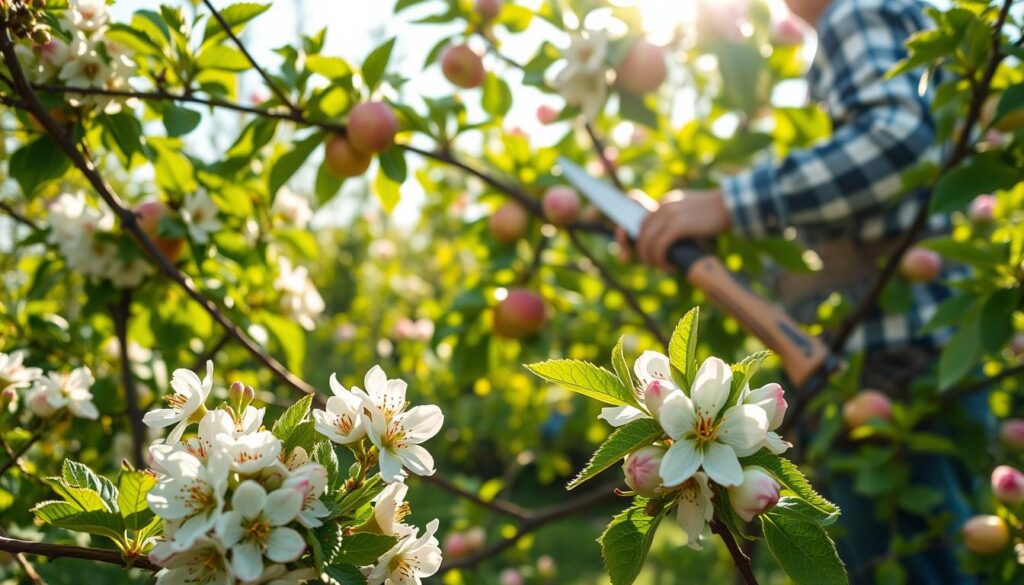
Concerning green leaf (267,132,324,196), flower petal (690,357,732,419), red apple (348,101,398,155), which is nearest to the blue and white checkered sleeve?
red apple (348,101,398,155)

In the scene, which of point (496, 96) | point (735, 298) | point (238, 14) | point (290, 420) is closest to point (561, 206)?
point (496, 96)

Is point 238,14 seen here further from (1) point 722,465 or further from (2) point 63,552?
(1) point 722,465

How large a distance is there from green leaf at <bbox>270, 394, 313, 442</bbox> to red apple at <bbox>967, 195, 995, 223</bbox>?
1.76 m

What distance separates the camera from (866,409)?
4.83 feet

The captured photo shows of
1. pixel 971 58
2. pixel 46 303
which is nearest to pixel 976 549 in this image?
pixel 971 58

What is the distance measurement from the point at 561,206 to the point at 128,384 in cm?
83

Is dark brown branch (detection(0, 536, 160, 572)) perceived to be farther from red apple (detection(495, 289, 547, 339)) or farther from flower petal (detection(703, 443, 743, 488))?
red apple (detection(495, 289, 547, 339))

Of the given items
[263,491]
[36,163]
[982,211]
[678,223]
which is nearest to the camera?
[263,491]

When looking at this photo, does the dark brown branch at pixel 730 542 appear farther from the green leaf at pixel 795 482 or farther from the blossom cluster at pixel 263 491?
the blossom cluster at pixel 263 491

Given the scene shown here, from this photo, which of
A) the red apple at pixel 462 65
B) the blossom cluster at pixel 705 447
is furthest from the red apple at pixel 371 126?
the blossom cluster at pixel 705 447

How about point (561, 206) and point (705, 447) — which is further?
point (561, 206)

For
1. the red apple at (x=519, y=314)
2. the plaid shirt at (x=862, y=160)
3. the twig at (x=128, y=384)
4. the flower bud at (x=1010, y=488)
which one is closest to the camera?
the flower bud at (x=1010, y=488)

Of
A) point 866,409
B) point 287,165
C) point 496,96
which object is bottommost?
point 866,409

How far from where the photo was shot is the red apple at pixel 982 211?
6.08 ft
